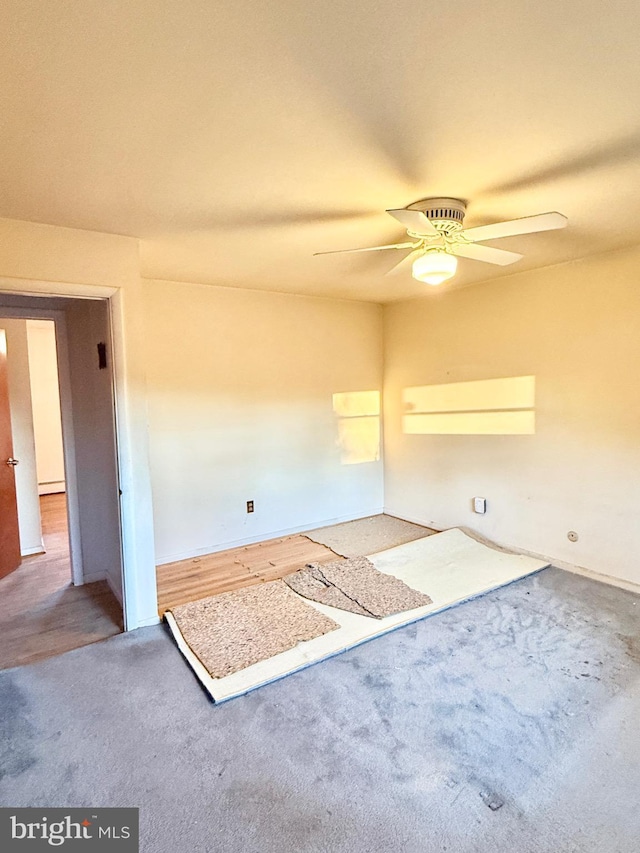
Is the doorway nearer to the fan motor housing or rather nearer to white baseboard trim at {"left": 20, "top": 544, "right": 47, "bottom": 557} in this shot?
white baseboard trim at {"left": 20, "top": 544, "right": 47, "bottom": 557}

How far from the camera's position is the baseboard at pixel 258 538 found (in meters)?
4.03

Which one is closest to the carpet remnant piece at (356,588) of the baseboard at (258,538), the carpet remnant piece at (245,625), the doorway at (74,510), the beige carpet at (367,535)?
the carpet remnant piece at (245,625)

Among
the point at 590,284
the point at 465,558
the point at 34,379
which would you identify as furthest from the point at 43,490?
Answer: the point at 590,284

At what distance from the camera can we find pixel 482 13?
1.13 meters

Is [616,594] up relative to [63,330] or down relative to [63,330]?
down

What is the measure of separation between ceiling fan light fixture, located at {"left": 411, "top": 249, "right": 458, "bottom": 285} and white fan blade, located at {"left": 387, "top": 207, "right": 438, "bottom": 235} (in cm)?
22

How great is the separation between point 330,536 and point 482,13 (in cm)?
407

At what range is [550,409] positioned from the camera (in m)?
3.73

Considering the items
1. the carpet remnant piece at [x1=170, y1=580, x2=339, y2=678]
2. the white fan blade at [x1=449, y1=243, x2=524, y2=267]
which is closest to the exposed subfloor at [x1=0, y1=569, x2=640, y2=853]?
the carpet remnant piece at [x1=170, y1=580, x2=339, y2=678]

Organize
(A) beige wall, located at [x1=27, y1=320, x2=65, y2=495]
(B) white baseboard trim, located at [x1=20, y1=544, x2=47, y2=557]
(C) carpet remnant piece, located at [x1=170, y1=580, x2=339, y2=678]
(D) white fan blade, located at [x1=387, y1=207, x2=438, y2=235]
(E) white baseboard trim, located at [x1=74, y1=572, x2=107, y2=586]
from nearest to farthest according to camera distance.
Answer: (D) white fan blade, located at [x1=387, y1=207, x2=438, y2=235] < (C) carpet remnant piece, located at [x1=170, y1=580, x2=339, y2=678] < (E) white baseboard trim, located at [x1=74, y1=572, x2=107, y2=586] < (B) white baseboard trim, located at [x1=20, y1=544, x2=47, y2=557] < (A) beige wall, located at [x1=27, y1=320, x2=65, y2=495]

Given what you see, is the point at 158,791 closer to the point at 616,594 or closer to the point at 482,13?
the point at 482,13

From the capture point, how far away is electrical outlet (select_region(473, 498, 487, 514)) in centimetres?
428

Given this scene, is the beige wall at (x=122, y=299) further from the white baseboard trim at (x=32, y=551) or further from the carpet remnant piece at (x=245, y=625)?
the white baseboard trim at (x=32, y=551)

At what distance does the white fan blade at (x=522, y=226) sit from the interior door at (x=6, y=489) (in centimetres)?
380
